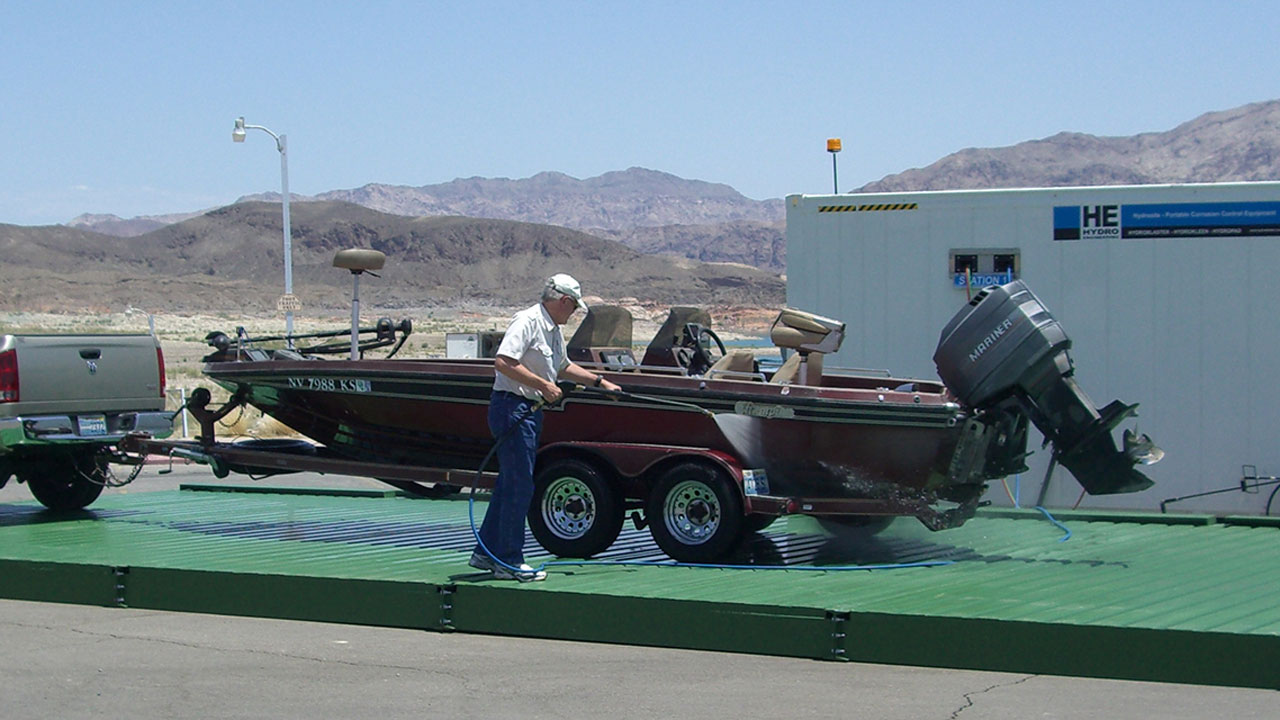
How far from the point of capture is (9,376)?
10219 millimetres

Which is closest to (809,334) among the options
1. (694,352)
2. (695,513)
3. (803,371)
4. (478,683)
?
(803,371)

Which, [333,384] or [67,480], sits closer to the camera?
[333,384]

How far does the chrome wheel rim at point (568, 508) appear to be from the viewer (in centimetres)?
880

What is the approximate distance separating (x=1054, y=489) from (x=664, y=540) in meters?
5.25

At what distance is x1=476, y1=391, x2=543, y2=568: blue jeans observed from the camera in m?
7.70

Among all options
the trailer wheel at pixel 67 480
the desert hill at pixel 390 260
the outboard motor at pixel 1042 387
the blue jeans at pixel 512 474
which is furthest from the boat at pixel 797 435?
the desert hill at pixel 390 260

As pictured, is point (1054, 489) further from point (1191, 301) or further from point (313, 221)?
point (313, 221)

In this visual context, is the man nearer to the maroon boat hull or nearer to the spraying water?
the maroon boat hull

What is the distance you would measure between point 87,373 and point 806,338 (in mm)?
5293

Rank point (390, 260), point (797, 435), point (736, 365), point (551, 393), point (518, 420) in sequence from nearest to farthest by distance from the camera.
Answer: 1. point (551, 393)
2. point (518, 420)
3. point (797, 435)
4. point (736, 365)
5. point (390, 260)

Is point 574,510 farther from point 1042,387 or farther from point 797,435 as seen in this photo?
point 1042,387

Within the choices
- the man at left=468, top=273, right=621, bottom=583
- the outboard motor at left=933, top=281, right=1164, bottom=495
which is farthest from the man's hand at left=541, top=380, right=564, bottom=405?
the outboard motor at left=933, top=281, right=1164, bottom=495

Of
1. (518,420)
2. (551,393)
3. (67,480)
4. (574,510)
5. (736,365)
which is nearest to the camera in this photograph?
(551,393)

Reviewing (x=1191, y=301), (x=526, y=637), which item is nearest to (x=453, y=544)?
(x=526, y=637)
